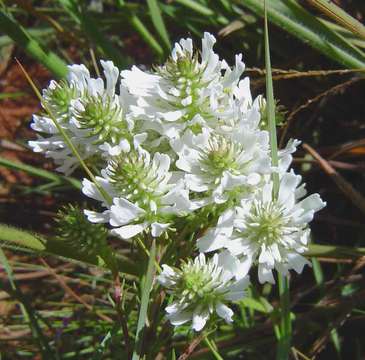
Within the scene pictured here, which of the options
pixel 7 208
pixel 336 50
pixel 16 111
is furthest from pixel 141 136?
pixel 16 111

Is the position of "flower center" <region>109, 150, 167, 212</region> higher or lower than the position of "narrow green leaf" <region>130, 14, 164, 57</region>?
lower

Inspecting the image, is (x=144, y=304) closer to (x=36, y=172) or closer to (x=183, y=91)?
(x=183, y=91)

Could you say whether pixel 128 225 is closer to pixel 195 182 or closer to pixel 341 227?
pixel 195 182

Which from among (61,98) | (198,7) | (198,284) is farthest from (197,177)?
(198,7)

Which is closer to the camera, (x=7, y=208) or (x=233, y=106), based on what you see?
(x=233, y=106)

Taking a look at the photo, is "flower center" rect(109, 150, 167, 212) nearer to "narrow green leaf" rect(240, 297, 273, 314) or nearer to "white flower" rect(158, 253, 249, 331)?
"white flower" rect(158, 253, 249, 331)

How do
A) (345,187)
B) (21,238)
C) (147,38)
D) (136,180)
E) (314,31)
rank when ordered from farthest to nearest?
1. (147,38)
2. (345,187)
3. (314,31)
4. (21,238)
5. (136,180)

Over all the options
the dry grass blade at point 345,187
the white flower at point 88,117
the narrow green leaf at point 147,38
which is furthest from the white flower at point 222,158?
the narrow green leaf at point 147,38

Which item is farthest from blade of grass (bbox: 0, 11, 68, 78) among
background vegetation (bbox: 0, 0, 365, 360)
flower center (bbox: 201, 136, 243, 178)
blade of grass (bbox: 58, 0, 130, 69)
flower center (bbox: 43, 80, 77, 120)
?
flower center (bbox: 201, 136, 243, 178)
